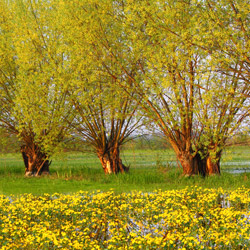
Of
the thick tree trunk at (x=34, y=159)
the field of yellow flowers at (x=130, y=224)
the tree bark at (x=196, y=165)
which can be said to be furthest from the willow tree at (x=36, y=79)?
the field of yellow flowers at (x=130, y=224)

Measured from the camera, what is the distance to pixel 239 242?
8.74m

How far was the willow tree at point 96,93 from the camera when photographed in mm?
20750

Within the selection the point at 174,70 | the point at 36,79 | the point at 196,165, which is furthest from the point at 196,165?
the point at 36,79

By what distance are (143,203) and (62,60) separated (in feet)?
40.6

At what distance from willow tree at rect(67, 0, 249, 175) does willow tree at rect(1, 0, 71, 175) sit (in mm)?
3091

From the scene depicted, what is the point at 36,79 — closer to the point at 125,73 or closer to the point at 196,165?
the point at 125,73

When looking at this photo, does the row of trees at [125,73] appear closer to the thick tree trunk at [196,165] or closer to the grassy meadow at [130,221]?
the thick tree trunk at [196,165]

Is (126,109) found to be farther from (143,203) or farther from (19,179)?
(143,203)

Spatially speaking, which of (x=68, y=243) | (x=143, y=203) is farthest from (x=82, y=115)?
(x=68, y=243)

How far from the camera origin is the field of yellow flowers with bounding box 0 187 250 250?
8898 millimetres

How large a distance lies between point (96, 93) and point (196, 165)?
6.89m

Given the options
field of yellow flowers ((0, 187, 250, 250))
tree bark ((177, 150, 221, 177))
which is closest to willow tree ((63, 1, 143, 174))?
tree bark ((177, 150, 221, 177))

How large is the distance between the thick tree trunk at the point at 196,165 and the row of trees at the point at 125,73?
0.18ft

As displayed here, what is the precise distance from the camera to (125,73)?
2181 centimetres
